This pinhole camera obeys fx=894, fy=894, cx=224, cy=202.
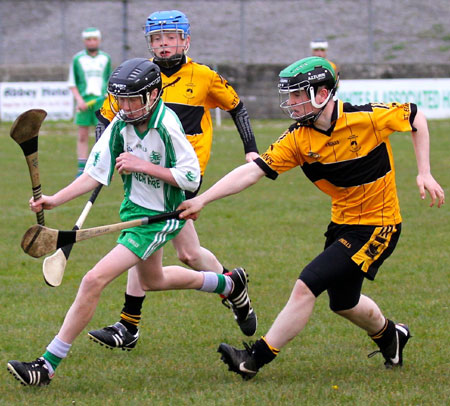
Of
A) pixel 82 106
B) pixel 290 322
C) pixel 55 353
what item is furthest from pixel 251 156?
pixel 82 106

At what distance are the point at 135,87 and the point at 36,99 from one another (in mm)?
16360

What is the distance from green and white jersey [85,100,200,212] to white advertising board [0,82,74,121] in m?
15.8

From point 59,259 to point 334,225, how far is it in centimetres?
157

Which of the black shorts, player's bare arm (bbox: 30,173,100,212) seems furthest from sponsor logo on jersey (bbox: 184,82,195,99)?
the black shorts

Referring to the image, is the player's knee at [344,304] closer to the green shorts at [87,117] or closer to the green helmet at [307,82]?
the green helmet at [307,82]

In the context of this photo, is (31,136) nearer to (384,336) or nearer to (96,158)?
(96,158)

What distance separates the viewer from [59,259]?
5.09m

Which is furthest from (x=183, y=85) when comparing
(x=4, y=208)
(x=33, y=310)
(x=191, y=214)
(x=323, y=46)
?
(x=323, y=46)

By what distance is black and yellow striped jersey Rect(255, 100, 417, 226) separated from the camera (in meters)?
4.61

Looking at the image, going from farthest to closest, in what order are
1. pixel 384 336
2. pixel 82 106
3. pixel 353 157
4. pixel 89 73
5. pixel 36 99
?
pixel 36 99 → pixel 89 73 → pixel 82 106 → pixel 384 336 → pixel 353 157

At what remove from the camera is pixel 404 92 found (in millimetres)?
19844

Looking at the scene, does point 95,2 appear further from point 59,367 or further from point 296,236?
point 59,367

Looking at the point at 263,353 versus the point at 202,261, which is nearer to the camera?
the point at 263,353

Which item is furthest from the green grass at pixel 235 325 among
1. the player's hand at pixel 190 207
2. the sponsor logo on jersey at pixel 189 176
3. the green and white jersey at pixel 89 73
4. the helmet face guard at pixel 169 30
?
the green and white jersey at pixel 89 73
